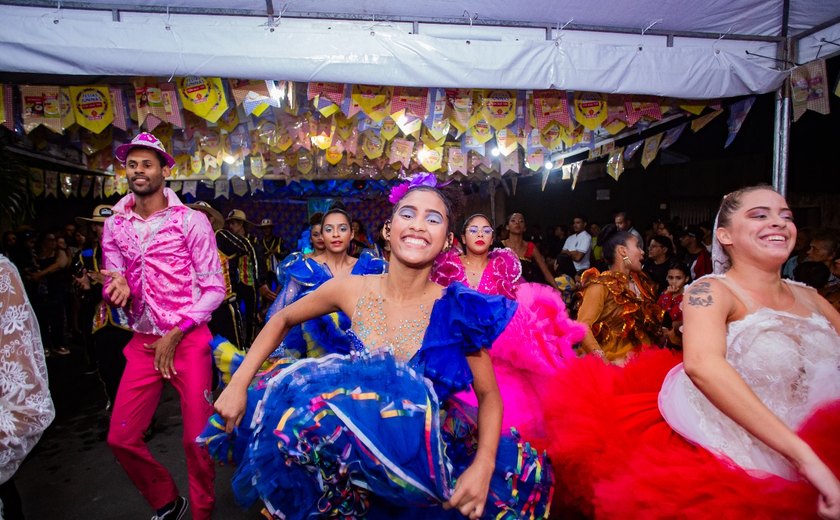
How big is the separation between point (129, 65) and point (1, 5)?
90cm

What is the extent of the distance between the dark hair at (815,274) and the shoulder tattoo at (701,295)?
3384 mm

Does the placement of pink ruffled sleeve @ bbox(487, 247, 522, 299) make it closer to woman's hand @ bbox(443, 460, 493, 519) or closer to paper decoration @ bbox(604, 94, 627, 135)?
paper decoration @ bbox(604, 94, 627, 135)

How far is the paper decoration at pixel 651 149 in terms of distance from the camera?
6.79m

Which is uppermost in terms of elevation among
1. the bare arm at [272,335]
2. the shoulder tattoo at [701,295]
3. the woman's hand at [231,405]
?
the shoulder tattoo at [701,295]

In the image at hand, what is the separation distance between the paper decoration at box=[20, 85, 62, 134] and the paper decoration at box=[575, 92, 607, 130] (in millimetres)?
5077

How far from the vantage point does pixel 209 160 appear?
8.34 metres

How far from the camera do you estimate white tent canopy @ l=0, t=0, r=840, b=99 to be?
11.5 ft

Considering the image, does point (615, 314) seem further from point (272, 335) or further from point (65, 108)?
point (65, 108)

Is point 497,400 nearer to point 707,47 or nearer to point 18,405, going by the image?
point 18,405

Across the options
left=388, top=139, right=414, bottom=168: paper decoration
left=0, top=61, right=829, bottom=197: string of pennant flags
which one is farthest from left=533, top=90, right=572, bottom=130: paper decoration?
left=388, top=139, right=414, bottom=168: paper decoration

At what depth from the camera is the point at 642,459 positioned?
80.2 inches

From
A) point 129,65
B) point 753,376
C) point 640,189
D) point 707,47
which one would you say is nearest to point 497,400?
point 753,376

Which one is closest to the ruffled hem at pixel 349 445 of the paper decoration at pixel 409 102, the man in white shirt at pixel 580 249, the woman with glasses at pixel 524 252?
the paper decoration at pixel 409 102

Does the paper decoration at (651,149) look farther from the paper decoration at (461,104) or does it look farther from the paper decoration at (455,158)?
the paper decoration at (455,158)
